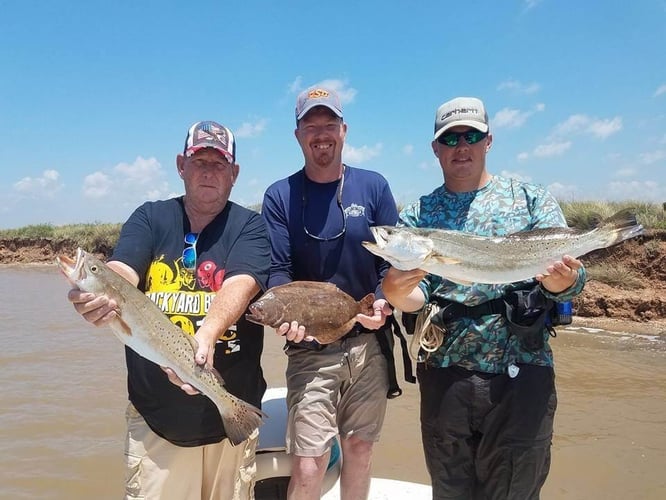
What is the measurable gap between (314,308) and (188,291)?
2.99 ft

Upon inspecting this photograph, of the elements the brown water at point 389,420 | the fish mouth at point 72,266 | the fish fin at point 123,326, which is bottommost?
the brown water at point 389,420

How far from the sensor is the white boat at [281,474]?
4043 millimetres

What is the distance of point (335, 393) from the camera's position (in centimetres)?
380

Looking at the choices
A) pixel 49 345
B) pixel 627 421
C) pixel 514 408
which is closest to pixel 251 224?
pixel 514 408

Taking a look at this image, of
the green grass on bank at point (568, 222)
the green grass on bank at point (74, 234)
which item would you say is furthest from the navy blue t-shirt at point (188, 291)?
the green grass on bank at point (74, 234)

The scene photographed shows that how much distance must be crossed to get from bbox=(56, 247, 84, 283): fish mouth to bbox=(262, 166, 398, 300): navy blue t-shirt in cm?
145

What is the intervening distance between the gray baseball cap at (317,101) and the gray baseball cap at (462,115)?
873 millimetres

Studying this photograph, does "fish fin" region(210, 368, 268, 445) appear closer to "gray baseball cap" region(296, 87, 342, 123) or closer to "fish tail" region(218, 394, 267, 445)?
"fish tail" region(218, 394, 267, 445)

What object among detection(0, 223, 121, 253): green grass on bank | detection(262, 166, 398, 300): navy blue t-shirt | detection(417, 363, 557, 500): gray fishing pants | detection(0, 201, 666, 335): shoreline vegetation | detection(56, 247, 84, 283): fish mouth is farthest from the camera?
detection(0, 223, 121, 253): green grass on bank

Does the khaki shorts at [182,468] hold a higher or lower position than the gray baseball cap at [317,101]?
lower

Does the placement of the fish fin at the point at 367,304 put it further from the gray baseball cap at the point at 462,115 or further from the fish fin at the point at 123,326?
the fish fin at the point at 123,326

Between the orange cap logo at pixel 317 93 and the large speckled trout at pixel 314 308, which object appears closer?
the large speckled trout at pixel 314 308

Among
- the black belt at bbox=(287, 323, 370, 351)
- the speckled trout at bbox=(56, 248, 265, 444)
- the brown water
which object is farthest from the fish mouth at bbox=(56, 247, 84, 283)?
the brown water

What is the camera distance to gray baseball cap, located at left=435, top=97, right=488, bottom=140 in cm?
326
